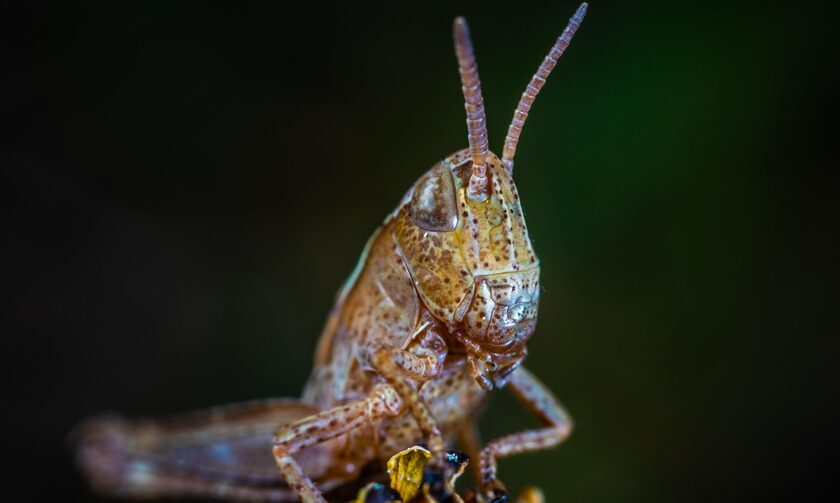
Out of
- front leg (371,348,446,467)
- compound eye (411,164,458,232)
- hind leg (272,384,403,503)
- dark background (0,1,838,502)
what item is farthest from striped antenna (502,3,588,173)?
dark background (0,1,838,502)

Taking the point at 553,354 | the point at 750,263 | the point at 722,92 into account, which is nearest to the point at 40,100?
the point at 553,354

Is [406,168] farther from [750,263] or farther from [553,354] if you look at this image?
[750,263]

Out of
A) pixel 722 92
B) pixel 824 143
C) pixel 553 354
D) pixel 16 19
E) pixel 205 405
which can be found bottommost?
pixel 205 405

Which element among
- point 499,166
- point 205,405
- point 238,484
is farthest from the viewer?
point 205,405

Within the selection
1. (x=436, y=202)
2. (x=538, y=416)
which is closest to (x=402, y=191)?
(x=538, y=416)

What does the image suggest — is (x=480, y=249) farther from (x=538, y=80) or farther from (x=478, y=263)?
(x=538, y=80)

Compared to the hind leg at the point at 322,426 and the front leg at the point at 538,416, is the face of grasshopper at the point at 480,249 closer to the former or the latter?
the hind leg at the point at 322,426

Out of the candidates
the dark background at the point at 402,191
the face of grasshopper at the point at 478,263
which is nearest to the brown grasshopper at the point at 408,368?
the face of grasshopper at the point at 478,263
